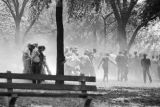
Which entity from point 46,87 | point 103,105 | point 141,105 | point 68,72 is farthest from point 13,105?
point 68,72

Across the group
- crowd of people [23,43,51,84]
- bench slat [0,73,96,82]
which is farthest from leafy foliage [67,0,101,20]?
bench slat [0,73,96,82]

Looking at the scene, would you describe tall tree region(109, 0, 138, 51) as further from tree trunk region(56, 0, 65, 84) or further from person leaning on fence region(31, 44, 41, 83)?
tree trunk region(56, 0, 65, 84)

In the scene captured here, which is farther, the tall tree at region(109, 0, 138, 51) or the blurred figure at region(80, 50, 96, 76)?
the tall tree at region(109, 0, 138, 51)

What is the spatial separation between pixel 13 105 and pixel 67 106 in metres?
1.82

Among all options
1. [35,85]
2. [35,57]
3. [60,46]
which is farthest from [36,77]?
[35,57]

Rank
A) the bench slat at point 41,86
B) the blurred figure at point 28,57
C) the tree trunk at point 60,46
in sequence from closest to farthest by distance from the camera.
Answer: the bench slat at point 41,86 → the tree trunk at point 60,46 → the blurred figure at point 28,57

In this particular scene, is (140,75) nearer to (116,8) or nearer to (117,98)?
(116,8)

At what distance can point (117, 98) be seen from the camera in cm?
1755

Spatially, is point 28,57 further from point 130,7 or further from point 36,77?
point 130,7

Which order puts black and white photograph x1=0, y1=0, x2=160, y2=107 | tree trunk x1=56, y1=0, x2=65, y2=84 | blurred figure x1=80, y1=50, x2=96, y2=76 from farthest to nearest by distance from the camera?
blurred figure x1=80, y1=50, x2=96, y2=76, tree trunk x1=56, y1=0, x2=65, y2=84, black and white photograph x1=0, y1=0, x2=160, y2=107

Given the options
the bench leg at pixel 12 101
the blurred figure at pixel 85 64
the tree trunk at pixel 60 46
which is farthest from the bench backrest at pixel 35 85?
the blurred figure at pixel 85 64

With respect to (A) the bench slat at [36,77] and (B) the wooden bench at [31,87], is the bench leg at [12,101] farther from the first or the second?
(A) the bench slat at [36,77]

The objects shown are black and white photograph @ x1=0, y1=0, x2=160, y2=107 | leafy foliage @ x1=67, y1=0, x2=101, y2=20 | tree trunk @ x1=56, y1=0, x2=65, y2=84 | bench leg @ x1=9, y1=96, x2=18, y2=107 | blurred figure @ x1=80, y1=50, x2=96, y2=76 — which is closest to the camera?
bench leg @ x1=9, y1=96, x2=18, y2=107

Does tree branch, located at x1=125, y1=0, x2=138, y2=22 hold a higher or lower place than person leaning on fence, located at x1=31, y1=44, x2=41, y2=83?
higher
